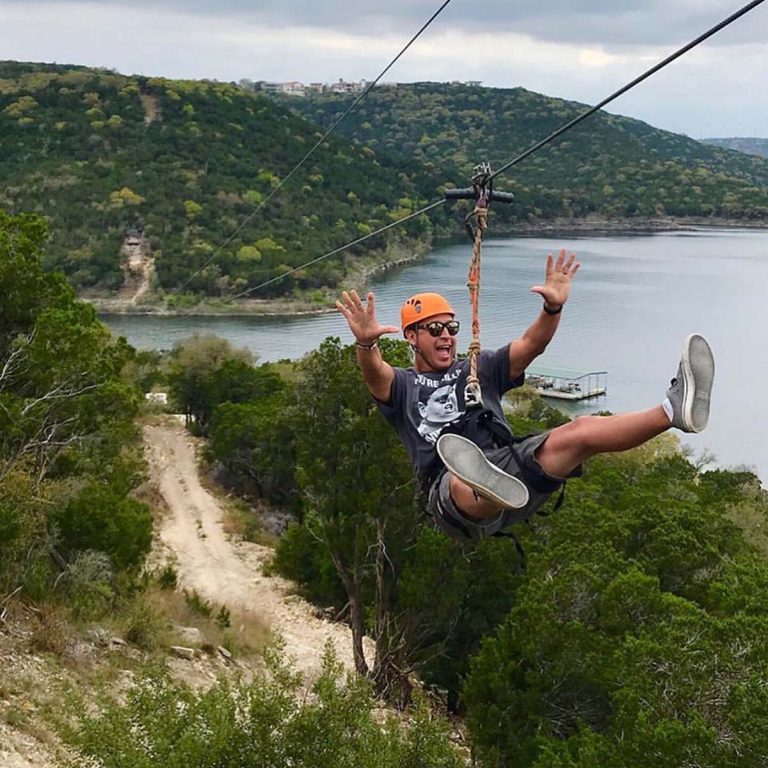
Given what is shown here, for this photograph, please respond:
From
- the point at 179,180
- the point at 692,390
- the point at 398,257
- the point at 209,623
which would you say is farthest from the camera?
the point at 398,257

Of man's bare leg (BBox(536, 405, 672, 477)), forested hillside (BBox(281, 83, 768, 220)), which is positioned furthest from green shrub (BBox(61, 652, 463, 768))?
forested hillside (BBox(281, 83, 768, 220))

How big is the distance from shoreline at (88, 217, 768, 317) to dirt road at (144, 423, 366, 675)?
6.41m

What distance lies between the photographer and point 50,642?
→ 24.2 ft

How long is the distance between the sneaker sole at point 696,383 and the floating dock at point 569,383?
111ft

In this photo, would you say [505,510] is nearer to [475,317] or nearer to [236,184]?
[475,317]

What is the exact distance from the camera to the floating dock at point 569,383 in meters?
36.8

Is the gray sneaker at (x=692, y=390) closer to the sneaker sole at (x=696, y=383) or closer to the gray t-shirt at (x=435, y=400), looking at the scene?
the sneaker sole at (x=696, y=383)

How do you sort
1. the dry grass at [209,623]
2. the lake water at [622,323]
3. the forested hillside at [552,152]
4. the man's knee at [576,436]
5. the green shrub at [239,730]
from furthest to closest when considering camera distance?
the forested hillside at [552,152] → the lake water at [622,323] → the dry grass at [209,623] → the green shrub at [239,730] → the man's knee at [576,436]

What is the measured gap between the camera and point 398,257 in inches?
2576

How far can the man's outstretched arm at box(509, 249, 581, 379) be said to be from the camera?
11.6ft

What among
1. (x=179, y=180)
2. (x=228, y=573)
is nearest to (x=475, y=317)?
(x=228, y=573)

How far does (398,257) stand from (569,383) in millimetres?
29383

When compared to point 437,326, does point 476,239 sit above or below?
above

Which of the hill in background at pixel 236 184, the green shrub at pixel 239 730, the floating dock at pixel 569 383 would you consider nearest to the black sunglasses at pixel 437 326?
the green shrub at pixel 239 730
